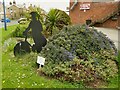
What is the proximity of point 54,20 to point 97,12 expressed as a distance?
8.17 m

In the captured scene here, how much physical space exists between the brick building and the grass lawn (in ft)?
30.7

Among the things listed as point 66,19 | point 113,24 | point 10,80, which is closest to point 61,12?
point 66,19

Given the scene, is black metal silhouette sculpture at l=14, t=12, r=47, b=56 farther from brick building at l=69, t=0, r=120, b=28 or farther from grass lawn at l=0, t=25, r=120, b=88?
brick building at l=69, t=0, r=120, b=28

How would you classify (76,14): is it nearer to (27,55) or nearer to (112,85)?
(27,55)

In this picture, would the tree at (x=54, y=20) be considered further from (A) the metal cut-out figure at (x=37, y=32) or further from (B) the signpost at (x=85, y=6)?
(B) the signpost at (x=85, y=6)

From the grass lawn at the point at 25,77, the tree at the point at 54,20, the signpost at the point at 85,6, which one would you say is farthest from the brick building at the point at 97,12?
the grass lawn at the point at 25,77

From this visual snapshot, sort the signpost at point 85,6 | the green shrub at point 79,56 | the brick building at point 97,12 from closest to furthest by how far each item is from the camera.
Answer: the green shrub at point 79,56
the brick building at point 97,12
the signpost at point 85,6

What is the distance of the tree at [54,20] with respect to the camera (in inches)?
310

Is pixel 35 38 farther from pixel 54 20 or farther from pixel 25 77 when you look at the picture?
pixel 54 20

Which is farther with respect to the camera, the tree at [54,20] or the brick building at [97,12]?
the brick building at [97,12]

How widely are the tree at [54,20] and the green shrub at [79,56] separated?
1.85 metres

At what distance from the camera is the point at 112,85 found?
459 centimetres

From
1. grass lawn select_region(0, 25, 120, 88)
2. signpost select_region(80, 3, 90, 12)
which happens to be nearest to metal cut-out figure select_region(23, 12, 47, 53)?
grass lawn select_region(0, 25, 120, 88)

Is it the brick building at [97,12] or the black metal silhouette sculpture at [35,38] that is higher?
the brick building at [97,12]
